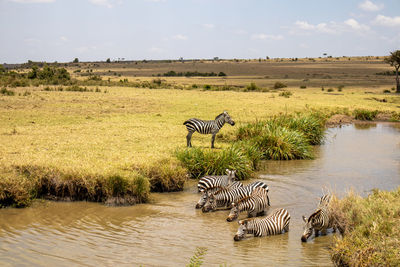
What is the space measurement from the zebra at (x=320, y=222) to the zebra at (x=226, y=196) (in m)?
2.00

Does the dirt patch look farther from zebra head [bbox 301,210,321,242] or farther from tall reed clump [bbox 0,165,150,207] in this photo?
zebra head [bbox 301,210,321,242]

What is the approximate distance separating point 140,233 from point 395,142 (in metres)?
15.9

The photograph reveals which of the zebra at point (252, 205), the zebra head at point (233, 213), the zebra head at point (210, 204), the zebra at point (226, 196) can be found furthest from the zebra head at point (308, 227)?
the zebra head at point (210, 204)

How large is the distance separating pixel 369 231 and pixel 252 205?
3.02 meters

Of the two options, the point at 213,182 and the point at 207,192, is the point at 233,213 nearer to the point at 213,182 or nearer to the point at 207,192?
the point at 207,192

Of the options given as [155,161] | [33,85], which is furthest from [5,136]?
[33,85]

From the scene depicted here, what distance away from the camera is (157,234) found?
9.98 meters

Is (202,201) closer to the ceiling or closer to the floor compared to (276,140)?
closer to the floor

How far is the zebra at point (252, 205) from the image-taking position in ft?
35.6

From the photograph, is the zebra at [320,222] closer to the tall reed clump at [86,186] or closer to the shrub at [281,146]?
the tall reed clump at [86,186]

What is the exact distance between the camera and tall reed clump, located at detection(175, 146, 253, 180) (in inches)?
567

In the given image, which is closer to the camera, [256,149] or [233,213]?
[233,213]

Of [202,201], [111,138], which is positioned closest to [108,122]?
[111,138]

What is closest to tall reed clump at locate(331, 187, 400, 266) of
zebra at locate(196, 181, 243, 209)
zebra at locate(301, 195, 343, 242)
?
zebra at locate(301, 195, 343, 242)
